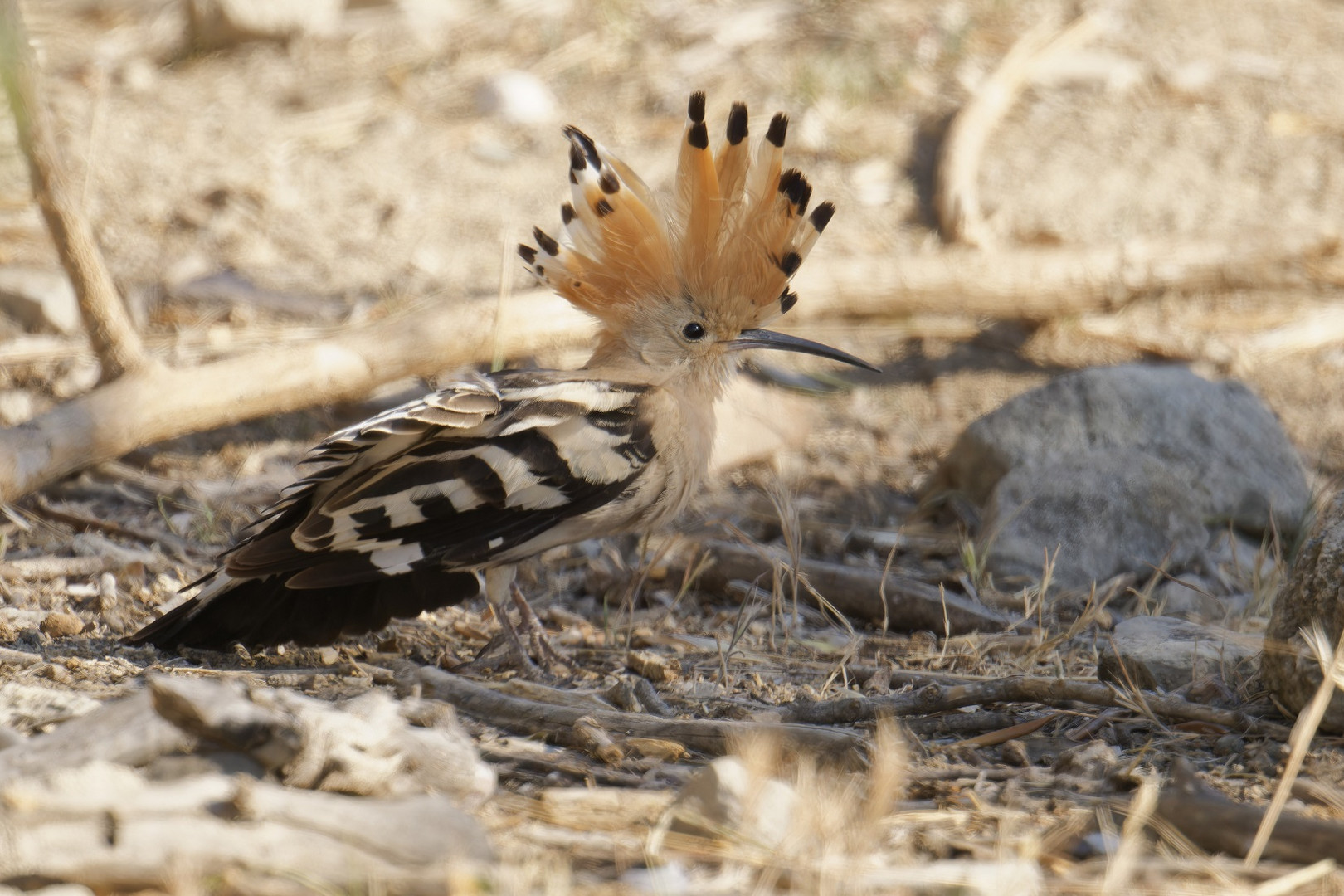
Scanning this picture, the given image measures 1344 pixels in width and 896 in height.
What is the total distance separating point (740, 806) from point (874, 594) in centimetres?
187

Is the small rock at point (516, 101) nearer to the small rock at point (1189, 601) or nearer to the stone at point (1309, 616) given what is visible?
the small rock at point (1189, 601)

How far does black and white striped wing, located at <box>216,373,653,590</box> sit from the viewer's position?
3.21 m

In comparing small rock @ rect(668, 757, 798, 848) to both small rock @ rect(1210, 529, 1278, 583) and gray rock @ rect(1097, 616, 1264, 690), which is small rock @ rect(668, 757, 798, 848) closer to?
gray rock @ rect(1097, 616, 1264, 690)

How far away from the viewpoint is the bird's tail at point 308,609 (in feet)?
11.0

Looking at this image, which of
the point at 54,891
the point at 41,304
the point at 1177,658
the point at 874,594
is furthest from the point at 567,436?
the point at 41,304

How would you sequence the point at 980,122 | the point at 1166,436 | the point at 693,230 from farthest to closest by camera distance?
1. the point at 980,122
2. the point at 1166,436
3. the point at 693,230

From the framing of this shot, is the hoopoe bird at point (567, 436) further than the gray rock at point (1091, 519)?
No

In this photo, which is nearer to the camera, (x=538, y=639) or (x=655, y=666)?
(x=655, y=666)

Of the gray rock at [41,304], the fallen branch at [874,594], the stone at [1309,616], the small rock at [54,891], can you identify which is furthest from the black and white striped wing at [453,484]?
the gray rock at [41,304]

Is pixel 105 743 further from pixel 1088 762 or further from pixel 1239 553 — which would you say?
pixel 1239 553

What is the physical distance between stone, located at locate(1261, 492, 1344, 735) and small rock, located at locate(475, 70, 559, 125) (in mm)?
5475

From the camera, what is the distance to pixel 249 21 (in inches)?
302

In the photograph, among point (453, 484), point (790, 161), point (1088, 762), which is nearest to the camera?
point (1088, 762)

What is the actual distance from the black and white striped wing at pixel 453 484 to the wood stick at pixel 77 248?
4.28 feet
